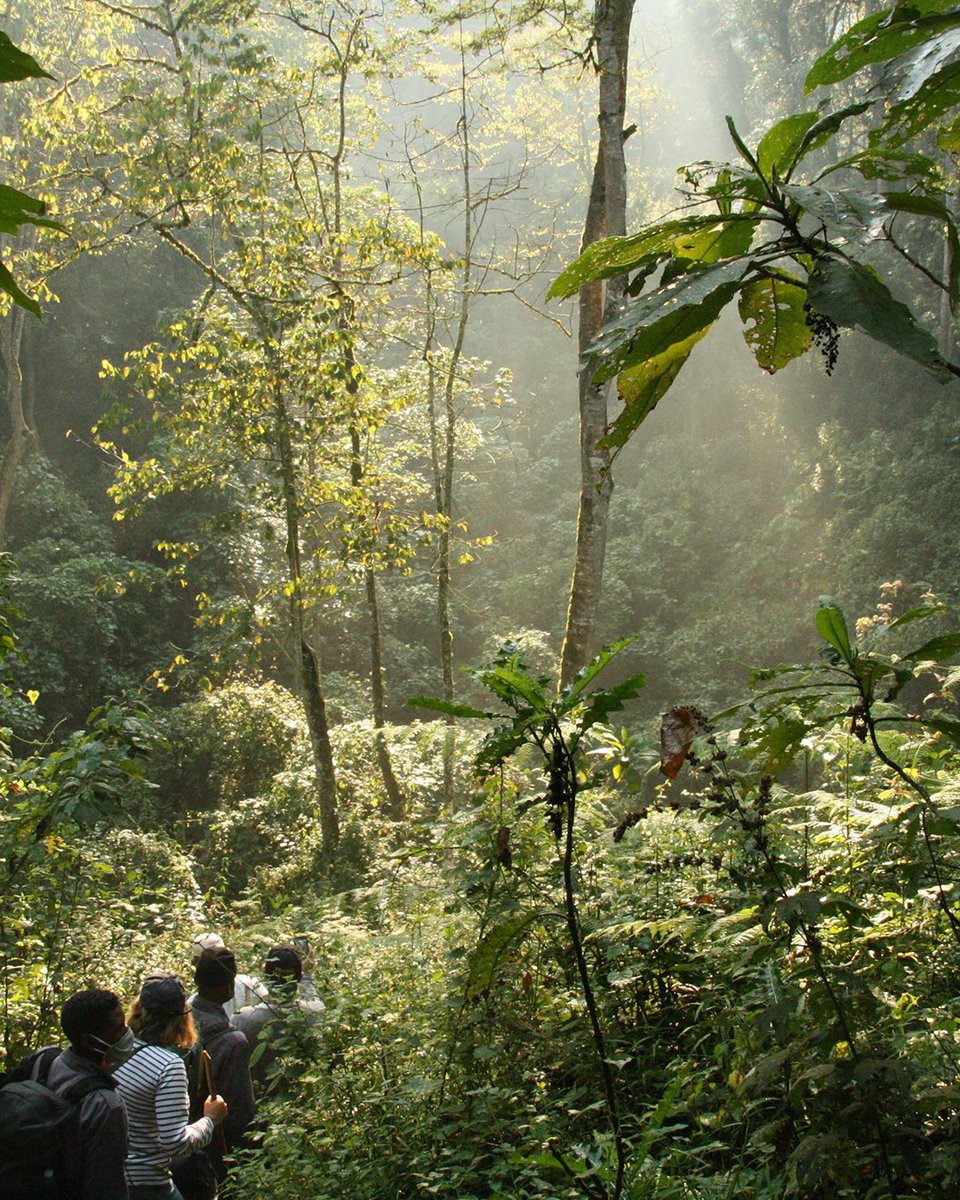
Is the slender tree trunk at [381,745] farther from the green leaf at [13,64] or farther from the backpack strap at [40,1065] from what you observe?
the green leaf at [13,64]

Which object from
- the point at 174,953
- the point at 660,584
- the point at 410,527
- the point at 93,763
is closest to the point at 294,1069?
the point at 93,763

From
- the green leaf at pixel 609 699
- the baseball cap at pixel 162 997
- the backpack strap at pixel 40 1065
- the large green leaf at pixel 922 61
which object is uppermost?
the large green leaf at pixel 922 61

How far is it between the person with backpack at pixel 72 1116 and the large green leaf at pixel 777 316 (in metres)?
2.56

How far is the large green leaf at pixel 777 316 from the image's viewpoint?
145 centimetres

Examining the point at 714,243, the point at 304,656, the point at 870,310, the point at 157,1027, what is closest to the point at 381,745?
the point at 304,656

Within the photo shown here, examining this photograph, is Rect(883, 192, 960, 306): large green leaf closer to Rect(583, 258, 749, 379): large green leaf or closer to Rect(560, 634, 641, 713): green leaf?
Rect(583, 258, 749, 379): large green leaf

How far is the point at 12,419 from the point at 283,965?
15.1 metres

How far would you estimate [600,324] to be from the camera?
20.6 feet

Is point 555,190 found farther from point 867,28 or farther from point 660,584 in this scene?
point 867,28

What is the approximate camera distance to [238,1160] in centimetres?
343

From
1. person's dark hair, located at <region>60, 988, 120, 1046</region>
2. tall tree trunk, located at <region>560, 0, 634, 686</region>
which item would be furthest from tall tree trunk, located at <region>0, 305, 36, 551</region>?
person's dark hair, located at <region>60, 988, 120, 1046</region>

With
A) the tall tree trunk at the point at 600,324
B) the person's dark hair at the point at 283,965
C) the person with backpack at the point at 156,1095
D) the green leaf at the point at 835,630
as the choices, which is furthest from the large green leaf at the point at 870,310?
the tall tree trunk at the point at 600,324

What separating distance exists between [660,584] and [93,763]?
17.5 meters

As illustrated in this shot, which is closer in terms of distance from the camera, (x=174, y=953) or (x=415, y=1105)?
(x=415, y=1105)
